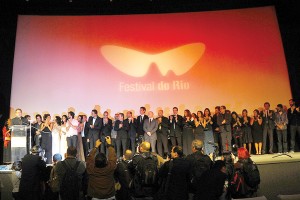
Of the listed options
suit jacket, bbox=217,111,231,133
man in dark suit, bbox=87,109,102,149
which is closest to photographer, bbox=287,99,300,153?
suit jacket, bbox=217,111,231,133

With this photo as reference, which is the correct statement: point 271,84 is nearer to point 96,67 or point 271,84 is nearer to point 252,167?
point 96,67

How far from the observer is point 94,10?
497 inches

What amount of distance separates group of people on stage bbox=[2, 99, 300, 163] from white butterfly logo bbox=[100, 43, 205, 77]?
5.87 ft

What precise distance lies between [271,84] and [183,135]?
3.81 metres

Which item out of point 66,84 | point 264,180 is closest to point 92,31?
point 66,84

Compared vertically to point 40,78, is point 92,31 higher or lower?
higher

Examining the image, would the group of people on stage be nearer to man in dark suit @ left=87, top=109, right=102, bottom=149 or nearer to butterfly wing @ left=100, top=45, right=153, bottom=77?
man in dark suit @ left=87, top=109, right=102, bottom=149

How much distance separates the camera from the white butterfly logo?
12445mm

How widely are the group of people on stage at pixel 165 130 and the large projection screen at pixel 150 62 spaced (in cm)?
90

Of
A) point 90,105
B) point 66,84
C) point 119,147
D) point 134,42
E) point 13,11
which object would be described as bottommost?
point 119,147

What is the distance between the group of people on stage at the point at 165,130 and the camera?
10.9 m

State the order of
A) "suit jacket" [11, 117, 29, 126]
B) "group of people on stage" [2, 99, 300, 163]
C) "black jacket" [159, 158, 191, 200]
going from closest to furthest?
"black jacket" [159, 158, 191, 200], "suit jacket" [11, 117, 29, 126], "group of people on stage" [2, 99, 300, 163]

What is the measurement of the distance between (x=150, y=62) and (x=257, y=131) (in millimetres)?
4309

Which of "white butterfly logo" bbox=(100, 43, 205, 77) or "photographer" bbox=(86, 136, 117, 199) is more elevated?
"white butterfly logo" bbox=(100, 43, 205, 77)
